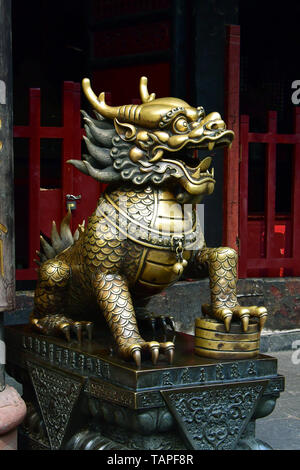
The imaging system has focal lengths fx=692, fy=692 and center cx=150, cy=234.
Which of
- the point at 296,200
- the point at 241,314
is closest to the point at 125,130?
the point at 241,314

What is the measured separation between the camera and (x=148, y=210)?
8.68ft

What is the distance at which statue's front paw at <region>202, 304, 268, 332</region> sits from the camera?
252cm

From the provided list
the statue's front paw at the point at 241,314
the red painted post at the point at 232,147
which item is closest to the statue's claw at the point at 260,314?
the statue's front paw at the point at 241,314

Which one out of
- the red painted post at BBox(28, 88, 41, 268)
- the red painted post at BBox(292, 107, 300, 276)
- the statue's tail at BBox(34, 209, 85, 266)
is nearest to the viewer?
the statue's tail at BBox(34, 209, 85, 266)

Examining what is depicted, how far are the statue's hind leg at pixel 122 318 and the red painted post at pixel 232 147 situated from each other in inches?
98.3

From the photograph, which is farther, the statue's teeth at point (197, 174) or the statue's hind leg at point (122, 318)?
the statue's teeth at point (197, 174)

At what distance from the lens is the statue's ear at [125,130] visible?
2656 mm

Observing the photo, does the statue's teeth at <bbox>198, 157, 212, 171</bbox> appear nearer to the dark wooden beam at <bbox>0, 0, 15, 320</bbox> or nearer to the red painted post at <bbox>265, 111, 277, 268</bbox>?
the dark wooden beam at <bbox>0, 0, 15, 320</bbox>

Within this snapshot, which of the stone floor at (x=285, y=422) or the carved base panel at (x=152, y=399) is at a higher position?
the carved base panel at (x=152, y=399)

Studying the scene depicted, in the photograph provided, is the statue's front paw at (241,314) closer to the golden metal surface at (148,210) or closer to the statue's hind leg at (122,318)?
the golden metal surface at (148,210)

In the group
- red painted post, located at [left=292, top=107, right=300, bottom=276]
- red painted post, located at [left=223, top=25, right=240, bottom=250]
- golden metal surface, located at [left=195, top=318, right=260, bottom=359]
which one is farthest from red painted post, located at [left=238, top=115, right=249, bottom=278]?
golden metal surface, located at [left=195, top=318, right=260, bottom=359]

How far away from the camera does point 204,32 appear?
192 inches

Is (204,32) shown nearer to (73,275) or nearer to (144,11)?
(144,11)
